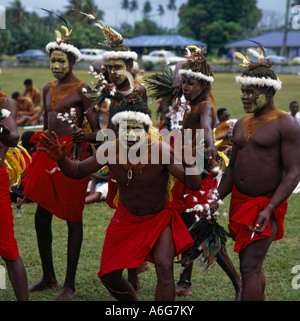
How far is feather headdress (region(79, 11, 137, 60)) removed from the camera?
520cm

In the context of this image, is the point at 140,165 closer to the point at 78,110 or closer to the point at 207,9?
the point at 78,110

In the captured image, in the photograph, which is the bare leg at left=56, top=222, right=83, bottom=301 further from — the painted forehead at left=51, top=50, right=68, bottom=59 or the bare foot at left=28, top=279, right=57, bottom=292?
the painted forehead at left=51, top=50, right=68, bottom=59

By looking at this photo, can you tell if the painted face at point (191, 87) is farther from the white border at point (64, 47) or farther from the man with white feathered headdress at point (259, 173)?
the white border at point (64, 47)

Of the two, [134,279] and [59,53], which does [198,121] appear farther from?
[134,279]

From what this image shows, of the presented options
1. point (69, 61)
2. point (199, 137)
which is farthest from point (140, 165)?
point (69, 61)

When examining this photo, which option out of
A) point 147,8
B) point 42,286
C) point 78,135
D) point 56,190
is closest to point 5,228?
point 56,190

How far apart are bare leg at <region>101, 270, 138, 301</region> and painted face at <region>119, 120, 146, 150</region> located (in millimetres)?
1001

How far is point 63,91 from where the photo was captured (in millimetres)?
5230

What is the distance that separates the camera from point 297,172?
401 cm

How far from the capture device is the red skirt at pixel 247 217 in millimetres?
4078

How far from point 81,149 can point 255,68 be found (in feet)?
5.87

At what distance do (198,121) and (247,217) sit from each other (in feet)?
4.42

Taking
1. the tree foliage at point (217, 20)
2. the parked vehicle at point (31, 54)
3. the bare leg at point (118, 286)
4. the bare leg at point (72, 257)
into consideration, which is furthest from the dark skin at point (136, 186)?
the parked vehicle at point (31, 54)
